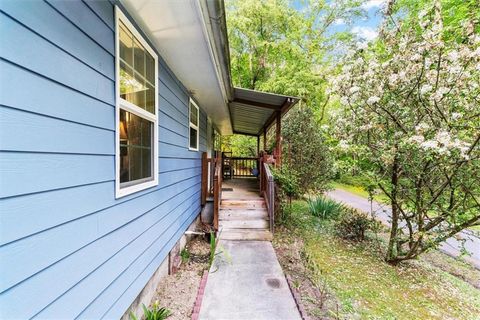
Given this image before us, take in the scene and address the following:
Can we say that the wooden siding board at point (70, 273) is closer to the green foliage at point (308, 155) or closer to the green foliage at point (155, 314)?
the green foliage at point (155, 314)

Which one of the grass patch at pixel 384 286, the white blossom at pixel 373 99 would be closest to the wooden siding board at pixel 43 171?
the grass patch at pixel 384 286

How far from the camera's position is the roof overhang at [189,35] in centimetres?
203

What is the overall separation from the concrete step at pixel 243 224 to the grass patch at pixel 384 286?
21.0 inches

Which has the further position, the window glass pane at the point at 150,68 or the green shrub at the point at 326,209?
the green shrub at the point at 326,209

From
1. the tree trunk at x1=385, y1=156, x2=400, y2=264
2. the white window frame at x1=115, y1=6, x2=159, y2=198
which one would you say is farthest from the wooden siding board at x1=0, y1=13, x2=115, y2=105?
the tree trunk at x1=385, y1=156, x2=400, y2=264

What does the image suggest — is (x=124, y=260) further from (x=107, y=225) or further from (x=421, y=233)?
(x=421, y=233)

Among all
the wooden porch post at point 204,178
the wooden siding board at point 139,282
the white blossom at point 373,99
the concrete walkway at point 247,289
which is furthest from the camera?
the wooden porch post at point 204,178

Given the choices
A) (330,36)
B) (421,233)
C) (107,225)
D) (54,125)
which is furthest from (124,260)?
(330,36)

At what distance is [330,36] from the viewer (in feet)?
47.7

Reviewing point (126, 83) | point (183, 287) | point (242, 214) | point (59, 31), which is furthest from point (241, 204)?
point (59, 31)

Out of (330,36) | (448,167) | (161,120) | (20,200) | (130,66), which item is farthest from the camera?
(330,36)

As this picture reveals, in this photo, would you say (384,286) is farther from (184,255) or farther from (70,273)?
(70,273)

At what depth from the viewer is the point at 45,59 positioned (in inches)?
48.6

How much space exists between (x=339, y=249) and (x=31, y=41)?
17.4 feet
